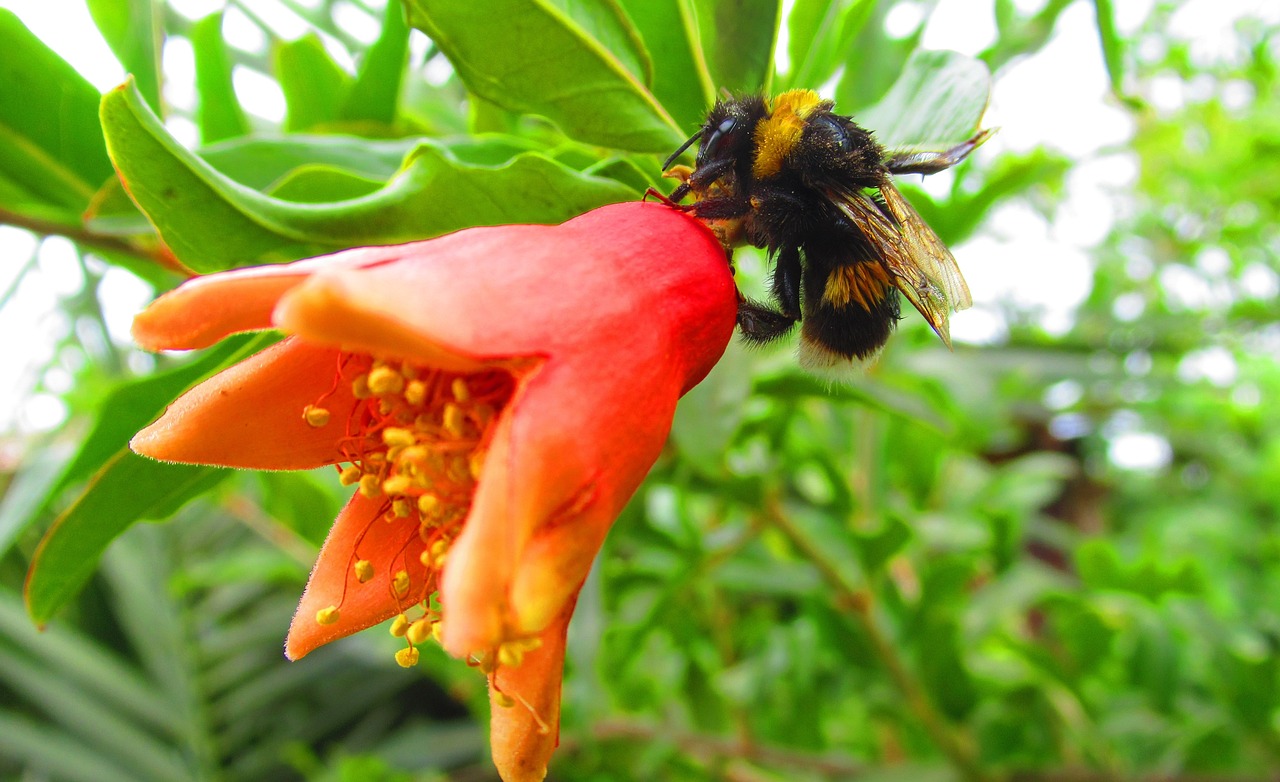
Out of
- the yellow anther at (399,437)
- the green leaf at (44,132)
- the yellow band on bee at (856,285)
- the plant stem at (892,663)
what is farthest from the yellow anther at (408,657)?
the plant stem at (892,663)

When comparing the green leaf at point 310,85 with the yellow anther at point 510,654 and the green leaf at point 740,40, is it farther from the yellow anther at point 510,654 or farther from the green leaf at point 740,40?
the yellow anther at point 510,654

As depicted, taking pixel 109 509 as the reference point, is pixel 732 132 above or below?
above

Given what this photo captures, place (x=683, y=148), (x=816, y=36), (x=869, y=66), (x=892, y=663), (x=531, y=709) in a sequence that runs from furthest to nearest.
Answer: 1. (x=892, y=663)
2. (x=869, y=66)
3. (x=816, y=36)
4. (x=683, y=148)
5. (x=531, y=709)

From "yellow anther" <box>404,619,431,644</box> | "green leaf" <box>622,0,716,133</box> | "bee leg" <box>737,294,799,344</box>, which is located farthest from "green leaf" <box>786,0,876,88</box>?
"yellow anther" <box>404,619,431,644</box>

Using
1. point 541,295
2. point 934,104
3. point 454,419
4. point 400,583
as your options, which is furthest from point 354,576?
point 934,104

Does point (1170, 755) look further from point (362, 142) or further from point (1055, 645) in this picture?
point (362, 142)

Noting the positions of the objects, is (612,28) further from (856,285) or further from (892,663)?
(892,663)

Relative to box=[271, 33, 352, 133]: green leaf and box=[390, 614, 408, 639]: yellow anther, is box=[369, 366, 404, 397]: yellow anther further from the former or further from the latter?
box=[271, 33, 352, 133]: green leaf
